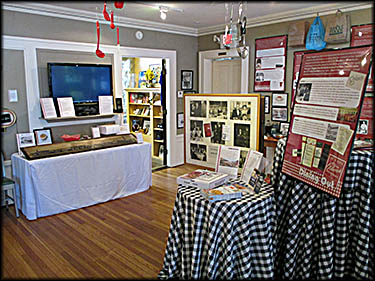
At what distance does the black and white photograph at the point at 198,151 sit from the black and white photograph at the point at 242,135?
1.32 ft

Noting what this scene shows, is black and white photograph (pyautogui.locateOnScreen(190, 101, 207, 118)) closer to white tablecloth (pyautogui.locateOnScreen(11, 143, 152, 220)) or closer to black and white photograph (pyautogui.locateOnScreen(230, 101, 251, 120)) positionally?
black and white photograph (pyautogui.locateOnScreen(230, 101, 251, 120))

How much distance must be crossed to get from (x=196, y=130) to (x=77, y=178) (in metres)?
1.57

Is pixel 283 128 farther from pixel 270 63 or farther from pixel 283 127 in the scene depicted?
pixel 270 63

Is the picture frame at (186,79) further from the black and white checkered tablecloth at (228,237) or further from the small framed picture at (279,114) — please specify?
the black and white checkered tablecloth at (228,237)

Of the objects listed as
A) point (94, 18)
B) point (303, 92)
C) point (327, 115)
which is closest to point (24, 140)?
point (94, 18)

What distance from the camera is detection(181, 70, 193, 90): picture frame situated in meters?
5.95

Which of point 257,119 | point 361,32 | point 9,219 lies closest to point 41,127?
point 9,219

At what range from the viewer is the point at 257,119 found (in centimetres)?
292

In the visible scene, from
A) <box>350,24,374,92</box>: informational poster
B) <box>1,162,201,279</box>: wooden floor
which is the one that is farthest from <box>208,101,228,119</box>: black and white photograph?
<box>350,24,374,92</box>: informational poster

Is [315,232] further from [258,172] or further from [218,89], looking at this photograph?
[218,89]

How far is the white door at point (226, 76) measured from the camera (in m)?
5.86

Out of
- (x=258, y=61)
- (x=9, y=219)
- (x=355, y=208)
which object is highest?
(x=258, y=61)

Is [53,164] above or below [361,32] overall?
below

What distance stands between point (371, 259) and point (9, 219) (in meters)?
3.57
